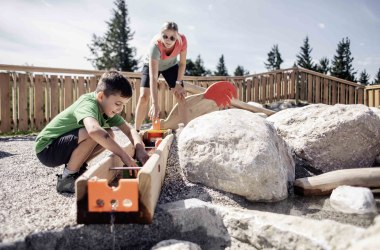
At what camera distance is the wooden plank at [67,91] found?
287 inches

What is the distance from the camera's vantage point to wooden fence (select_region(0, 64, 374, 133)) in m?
6.65

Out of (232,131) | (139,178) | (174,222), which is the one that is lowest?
(174,222)

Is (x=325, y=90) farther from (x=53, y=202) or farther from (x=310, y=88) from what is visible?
(x=53, y=202)

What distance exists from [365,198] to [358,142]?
1.19 metres

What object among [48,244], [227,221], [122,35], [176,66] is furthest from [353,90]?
[122,35]

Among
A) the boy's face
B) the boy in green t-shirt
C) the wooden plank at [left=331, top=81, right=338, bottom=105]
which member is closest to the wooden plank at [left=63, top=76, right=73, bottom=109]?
the boy in green t-shirt

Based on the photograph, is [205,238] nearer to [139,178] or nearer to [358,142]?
[139,178]

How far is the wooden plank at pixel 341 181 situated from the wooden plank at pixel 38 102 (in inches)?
251

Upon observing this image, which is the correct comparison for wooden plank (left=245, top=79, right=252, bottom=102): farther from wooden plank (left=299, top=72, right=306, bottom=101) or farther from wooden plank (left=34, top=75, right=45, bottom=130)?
wooden plank (left=34, top=75, right=45, bottom=130)

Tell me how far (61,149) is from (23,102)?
5.11 metres

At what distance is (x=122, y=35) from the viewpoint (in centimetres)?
3684

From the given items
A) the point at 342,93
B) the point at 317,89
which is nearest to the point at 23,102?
the point at 317,89

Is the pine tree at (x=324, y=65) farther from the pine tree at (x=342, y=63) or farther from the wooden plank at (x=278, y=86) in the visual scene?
the wooden plank at (x=278, y=86)

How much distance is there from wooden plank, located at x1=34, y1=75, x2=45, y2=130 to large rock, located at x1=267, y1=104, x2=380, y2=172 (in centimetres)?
599
